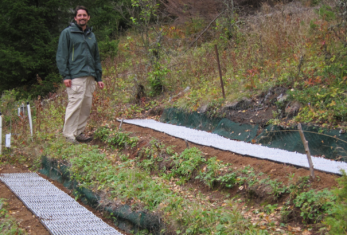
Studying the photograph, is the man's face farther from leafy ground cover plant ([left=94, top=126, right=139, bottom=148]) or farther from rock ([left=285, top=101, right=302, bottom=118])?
rock ([left=285, top=101, right=302, bottom=118])

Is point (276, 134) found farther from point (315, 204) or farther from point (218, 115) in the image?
point (315, 204)

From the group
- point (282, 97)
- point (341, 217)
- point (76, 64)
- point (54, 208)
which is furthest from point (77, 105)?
point (341, 217)

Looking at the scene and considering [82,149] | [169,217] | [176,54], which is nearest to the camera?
[169,217]

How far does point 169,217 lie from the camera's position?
329 centimetres

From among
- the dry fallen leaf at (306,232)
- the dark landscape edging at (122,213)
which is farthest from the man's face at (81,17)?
the dry fallen leaf at (306,232)

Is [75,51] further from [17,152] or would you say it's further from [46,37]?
[46,37]

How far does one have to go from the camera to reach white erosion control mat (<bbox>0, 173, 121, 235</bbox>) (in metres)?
3.40

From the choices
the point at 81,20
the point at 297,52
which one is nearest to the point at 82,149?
the point at 81,20

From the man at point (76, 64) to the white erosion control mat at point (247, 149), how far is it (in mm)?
1373

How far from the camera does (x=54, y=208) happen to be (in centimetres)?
394

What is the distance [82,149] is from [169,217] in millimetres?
2989

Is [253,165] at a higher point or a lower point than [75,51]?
lower

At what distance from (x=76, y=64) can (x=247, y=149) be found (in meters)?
3.47

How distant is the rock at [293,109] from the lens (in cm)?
526
